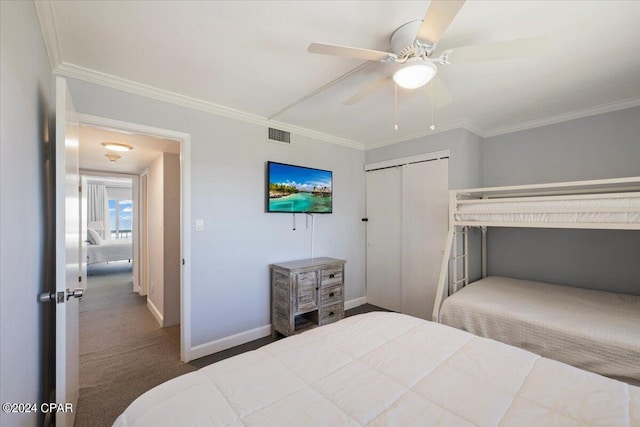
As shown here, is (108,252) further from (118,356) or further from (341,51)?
(341,51)

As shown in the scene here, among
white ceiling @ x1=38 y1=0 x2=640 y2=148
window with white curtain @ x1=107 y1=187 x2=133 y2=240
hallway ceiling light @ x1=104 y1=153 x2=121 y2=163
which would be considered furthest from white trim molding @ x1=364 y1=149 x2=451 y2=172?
window with white curtain @ x1=107 y1=187 x2=133 y2=240

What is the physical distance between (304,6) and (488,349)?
2.02 metres

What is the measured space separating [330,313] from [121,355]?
7.05 feet

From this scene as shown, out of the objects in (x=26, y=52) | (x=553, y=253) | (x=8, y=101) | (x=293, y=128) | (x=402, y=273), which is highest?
(x=293, y=128)

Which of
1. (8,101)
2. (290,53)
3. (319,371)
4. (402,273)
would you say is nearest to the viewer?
(8,101)

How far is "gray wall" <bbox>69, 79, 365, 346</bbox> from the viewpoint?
7.58 feet

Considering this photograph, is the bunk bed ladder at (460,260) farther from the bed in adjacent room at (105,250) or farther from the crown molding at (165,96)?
the bed in adjacent room at (105,250)

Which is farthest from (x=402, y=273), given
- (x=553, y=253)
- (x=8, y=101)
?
(x=8, y=101)

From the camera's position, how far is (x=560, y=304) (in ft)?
7.39

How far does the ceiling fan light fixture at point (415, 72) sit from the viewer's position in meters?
1.52

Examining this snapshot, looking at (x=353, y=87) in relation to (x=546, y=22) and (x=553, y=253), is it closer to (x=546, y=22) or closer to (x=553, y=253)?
(x=546, y=22)

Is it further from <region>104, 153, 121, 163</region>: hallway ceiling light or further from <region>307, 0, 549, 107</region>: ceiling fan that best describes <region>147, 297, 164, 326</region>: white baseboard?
<region>307, 0, 549, 107</region>: ceiling fan

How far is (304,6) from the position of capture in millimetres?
1405

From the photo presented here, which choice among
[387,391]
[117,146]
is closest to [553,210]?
[387,391]
